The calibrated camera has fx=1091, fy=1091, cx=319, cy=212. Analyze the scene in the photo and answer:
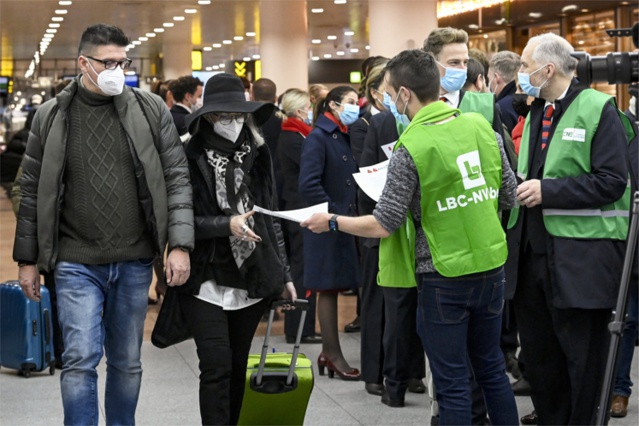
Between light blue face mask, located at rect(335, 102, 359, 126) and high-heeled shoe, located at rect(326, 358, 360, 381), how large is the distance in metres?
1.52

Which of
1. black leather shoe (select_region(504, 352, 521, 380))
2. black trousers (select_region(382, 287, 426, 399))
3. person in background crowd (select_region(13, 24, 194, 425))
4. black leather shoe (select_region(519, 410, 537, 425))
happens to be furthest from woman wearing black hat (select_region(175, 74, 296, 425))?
black leather shoe (select_region(504, 352, 521, 380))

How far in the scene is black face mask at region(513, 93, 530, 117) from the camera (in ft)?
19.7

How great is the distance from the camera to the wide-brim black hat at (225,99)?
4680 millimetres

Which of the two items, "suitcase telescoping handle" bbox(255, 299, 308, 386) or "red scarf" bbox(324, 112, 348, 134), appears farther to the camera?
"red scarf" bbox(324, 112, 348, 134)

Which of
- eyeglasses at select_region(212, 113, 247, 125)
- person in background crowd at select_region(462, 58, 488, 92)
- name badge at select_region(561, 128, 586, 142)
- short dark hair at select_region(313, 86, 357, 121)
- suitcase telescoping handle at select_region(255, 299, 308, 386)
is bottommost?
suitcase telescoping handle at select_region(255, 299, 308, 386)

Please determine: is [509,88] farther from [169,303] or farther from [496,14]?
[496,14]

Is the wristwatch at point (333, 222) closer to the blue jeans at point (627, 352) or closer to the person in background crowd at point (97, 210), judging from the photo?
the person in background crowd at point (97, 210)

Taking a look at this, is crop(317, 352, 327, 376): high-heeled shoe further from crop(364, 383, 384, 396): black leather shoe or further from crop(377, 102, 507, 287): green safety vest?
crop(377, 102, 507, 287): green safety vest

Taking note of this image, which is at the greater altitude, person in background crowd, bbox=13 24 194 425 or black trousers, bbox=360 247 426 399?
person in background crowd, bbox=13 24 194 425

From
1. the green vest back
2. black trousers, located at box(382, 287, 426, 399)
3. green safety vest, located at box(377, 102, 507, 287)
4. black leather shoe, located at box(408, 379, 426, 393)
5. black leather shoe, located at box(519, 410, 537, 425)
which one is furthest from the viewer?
black leather shoe, located at box(408, 379, 426, 393)

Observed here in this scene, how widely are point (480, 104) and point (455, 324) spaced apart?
4.62ft

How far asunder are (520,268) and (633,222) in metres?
1.21

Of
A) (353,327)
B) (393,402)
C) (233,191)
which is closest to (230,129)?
(233,191)

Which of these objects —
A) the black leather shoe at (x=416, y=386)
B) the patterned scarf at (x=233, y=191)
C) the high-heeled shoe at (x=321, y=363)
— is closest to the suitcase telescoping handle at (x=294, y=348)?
the patterned scarf at (x=233, y=191)
